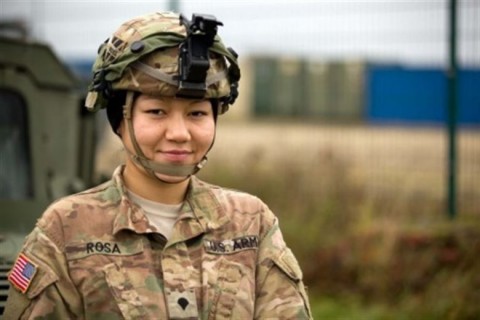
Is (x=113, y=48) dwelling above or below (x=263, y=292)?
above

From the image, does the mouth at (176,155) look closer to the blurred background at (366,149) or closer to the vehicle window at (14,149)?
the vehicle window at (14,149)

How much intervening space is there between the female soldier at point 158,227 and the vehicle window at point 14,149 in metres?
2.13

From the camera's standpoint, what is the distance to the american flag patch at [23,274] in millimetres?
2848

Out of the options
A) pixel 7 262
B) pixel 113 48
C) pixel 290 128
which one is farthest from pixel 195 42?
pixel 290 128

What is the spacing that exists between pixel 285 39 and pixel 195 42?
742cm

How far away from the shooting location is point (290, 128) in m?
11.2

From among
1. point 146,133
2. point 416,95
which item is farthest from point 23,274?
point 416,95

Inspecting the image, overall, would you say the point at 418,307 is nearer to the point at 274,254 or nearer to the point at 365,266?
the point at 365,266

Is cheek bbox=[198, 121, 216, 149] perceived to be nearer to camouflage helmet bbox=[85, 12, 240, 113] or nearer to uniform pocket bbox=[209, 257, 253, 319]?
camouflage helmet bbox=[85, 12, 240, 113]

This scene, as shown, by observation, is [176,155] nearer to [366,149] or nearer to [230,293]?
[230,293]

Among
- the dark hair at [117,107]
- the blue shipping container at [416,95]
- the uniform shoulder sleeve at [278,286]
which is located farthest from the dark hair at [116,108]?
the blue shipping container at [416,95]

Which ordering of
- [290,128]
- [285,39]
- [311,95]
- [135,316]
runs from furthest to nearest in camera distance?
[311,95] → [290,128] → [285,39] → [135,316]

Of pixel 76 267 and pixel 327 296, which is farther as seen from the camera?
pixel 327 296

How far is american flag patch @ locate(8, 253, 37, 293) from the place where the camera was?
2848mm
